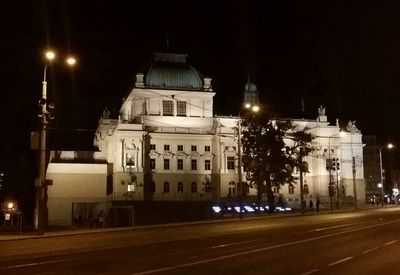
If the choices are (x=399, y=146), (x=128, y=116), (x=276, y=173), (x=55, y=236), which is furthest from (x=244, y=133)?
(x=399, y=146)

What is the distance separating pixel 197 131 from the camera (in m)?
102

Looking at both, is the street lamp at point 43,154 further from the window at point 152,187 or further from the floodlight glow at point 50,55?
the window at point 152,187

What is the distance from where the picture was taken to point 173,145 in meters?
100

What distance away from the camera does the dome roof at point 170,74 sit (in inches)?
4048

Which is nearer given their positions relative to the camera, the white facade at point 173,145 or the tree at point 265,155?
the tree at point 265,155

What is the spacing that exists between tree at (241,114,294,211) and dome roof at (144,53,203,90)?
25.2 m

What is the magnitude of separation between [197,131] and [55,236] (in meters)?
67.6

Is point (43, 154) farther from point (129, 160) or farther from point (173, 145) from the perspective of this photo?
point (173, 145)

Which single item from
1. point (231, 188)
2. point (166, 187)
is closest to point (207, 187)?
point (231, 188)

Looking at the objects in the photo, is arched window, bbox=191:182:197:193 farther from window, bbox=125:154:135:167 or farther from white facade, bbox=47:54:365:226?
window, bbox=125:154:135:167

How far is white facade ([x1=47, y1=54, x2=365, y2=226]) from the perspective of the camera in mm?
95812

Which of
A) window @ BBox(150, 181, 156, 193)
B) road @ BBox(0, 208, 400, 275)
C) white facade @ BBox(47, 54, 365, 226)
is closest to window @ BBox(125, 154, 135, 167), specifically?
white facade @ BBox(47, 54, 365, 226)

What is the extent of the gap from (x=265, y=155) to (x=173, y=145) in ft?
86.2

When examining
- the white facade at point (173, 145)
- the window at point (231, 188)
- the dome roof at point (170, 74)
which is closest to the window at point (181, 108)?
the white facade at point (173, 145)
